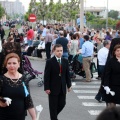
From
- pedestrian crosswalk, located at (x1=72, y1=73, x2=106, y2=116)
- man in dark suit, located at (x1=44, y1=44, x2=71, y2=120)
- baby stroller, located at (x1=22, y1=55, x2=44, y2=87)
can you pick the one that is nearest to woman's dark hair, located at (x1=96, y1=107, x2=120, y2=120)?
man in dark suit, located at (x1=44, y1=44, x2=71, y2=120)

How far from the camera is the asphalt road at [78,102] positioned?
9.01 m

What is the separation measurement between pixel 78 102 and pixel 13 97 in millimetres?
6290

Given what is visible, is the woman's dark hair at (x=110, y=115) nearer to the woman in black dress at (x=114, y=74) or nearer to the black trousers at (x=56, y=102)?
the woman in black dress at (x=114, y=74)

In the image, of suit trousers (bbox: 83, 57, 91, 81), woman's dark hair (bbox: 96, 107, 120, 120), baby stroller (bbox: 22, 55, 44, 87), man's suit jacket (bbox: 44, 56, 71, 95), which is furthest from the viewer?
suit trousers (bbox: 83, 57, 91, 81)

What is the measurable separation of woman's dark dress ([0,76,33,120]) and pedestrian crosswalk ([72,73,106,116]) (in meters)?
4.81

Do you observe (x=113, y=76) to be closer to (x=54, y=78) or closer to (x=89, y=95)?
(x=54, y=78)

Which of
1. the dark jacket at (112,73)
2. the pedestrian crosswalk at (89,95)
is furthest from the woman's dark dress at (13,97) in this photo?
the pedestrian crosswalk at (89,95)

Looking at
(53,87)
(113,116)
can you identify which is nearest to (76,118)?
(53,87)

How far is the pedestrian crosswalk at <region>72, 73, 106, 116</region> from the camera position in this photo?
9.72 metres

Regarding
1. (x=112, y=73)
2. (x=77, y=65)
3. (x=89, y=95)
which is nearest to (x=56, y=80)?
(x=112, y=73)

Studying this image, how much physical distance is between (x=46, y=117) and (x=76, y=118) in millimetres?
668

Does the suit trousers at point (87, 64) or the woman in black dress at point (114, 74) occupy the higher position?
the woman in black dress at point (114, 74)

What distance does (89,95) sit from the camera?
1173 cm

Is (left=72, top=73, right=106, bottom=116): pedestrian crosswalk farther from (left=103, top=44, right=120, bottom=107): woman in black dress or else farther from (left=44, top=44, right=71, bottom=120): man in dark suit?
(left=103, top=44, right=120, bottom=107): woman in black dress
